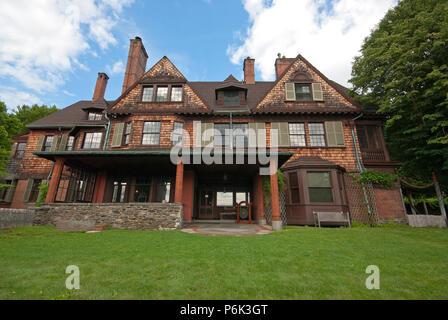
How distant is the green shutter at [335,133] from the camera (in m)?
12.3

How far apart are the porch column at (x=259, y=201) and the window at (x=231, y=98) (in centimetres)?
578

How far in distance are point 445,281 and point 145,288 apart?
4.36 metres

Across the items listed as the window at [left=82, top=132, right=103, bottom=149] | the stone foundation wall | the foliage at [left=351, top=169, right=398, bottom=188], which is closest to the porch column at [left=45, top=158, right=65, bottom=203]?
the stone foundation wall

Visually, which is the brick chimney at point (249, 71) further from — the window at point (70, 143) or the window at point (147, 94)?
the window at point (70, 143)

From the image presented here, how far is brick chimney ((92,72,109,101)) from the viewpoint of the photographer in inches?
656

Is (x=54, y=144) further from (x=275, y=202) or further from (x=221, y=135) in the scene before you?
(x=275, y=202)

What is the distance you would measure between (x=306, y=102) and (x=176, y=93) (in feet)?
30.5

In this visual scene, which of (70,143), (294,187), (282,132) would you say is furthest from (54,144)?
(294,187)

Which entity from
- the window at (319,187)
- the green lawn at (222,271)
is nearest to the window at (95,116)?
the green lawn at (222,271)

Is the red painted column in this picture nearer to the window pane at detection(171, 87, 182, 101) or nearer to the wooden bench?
the window pane at detection(171, 87, 182, 101)

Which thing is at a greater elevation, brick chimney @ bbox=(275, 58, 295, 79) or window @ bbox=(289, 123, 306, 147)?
brick chimney @ bbox=(275, 58, 295, 79)

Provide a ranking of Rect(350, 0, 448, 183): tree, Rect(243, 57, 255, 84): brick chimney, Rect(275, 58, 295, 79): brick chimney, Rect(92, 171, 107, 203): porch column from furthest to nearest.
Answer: Rect(243, 57, 255, 84): brick chimney, Rect(275, 58, 295, 79): brick chimney, Rect(92, 171, 107, 203): porch column, Rect(350, 0, 448, 183): tree

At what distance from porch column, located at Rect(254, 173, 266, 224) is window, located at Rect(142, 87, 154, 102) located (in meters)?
9.47

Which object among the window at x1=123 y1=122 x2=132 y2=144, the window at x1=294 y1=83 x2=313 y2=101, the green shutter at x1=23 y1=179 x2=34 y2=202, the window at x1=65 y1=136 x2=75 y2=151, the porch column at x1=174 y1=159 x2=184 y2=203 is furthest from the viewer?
the window at x1=65 y1=136 x2=75 y2=151
